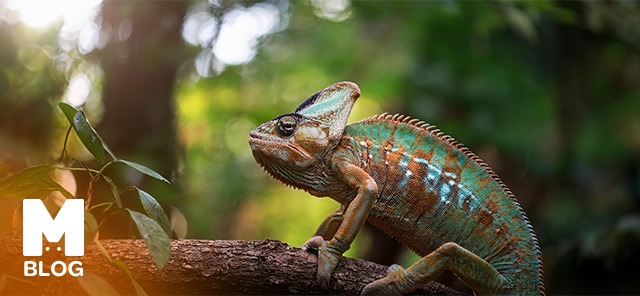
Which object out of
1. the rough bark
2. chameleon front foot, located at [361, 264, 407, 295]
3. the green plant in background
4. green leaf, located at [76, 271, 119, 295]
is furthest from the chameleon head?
green leaf, located at [76, 271, 119, 295]

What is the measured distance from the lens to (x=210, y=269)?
1940 millimetres

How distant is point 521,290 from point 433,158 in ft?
1.59

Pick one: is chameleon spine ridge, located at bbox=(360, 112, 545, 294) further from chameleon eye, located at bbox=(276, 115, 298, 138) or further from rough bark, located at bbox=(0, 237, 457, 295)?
rough bark, located at bbox=(0, 237, 457, 295)

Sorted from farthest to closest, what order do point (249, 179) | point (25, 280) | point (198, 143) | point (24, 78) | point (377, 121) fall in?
point (249, 179) < point (198, 143) < point (24, 78) < point (377, 121) < point (25, 280)

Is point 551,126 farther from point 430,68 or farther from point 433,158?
point 433,158

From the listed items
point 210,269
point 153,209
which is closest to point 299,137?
point 210,269

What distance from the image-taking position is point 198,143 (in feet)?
26.7

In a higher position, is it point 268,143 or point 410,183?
point 268,143

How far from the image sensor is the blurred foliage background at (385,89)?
4.34 metres

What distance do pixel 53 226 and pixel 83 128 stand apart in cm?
30

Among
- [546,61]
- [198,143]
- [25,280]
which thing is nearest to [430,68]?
[546,61]

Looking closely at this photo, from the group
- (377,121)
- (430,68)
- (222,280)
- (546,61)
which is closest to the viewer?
(222,280)

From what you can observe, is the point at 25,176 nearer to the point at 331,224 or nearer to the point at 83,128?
the point at 83,128

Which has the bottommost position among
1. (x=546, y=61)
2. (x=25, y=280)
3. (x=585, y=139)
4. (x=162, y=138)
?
(x=25, y=280)
